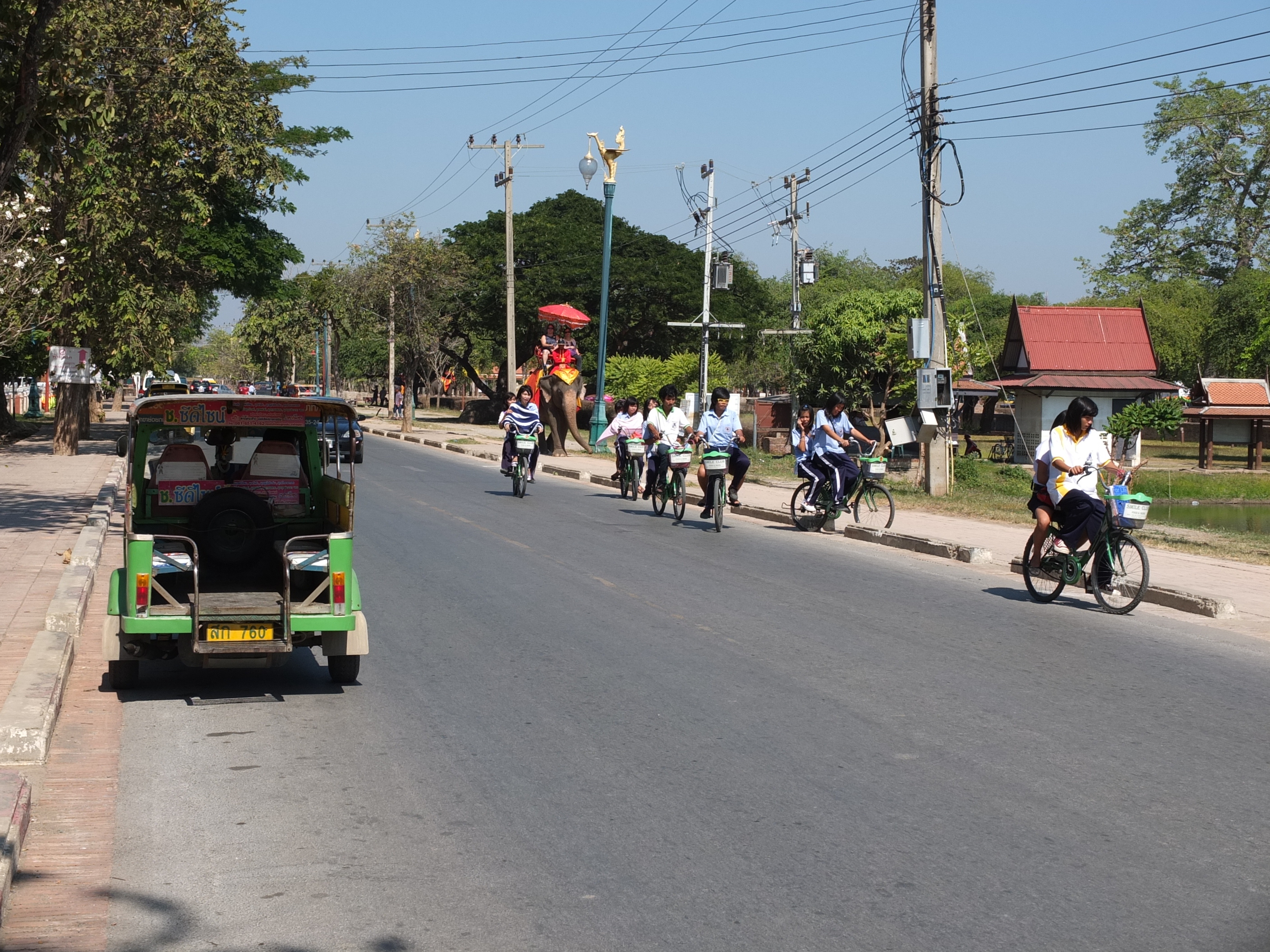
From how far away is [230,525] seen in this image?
8305 millimetres

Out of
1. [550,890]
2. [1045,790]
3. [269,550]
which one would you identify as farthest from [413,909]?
[269,550]

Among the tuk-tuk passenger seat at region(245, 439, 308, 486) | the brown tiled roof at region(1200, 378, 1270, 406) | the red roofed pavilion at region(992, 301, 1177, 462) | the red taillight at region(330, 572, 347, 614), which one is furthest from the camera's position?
the red roofed pavilion at region(992, 301, 1177, 462)

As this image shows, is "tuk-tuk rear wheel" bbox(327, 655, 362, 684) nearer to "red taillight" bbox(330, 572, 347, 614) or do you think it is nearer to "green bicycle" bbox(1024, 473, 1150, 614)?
"red taillight" bbox(330, 572, 347, 614)

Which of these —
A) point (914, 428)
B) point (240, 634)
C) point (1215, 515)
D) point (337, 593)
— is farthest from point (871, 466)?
point (1215, 515)

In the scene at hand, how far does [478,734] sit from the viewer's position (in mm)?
6918

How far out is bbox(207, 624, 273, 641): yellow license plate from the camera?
741cm

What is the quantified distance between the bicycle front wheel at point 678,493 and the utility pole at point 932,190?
5.88 m

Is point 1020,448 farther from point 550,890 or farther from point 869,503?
point 550,890

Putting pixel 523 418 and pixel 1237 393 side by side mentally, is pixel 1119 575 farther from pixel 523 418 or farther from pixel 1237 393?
pixel 1237 393

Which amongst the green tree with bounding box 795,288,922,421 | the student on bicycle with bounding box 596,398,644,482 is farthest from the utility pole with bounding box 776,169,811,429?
the student on bicycle with bounding box 596,398,644,482

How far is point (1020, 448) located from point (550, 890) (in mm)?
39311

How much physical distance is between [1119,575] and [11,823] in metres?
9.04

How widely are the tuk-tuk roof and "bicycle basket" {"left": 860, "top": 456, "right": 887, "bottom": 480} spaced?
32.5 ft

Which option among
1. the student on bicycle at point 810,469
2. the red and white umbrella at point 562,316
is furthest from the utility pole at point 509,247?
the student on bicycle at point 810,469
